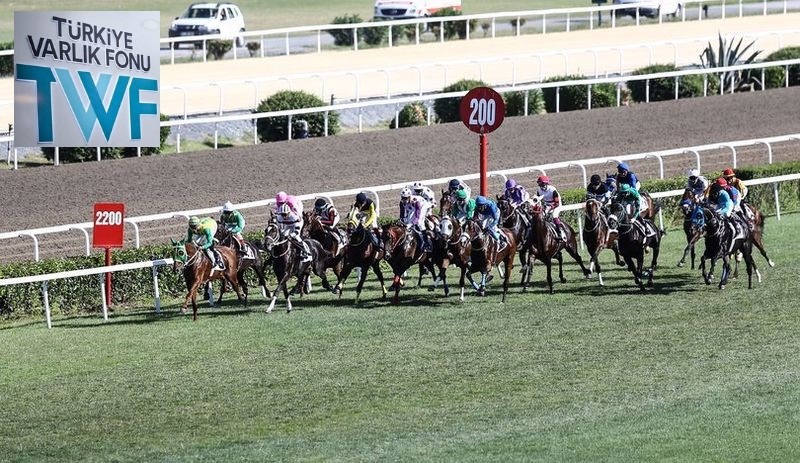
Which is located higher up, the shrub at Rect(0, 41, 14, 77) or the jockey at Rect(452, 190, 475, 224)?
the shrub at Rect(0, 41, 14, 77)

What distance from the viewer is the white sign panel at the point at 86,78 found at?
645 inches

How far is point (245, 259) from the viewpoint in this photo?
18531 mm

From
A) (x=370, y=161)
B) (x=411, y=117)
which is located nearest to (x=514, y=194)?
(x=370, y=161)

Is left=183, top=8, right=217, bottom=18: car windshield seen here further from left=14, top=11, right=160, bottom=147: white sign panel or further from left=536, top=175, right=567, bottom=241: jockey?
left=14, top=11, right=160, bottom=147: white sign panel

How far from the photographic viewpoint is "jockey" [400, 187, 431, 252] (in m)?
18.6

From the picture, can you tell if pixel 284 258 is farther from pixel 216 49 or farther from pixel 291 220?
pixel 216 49

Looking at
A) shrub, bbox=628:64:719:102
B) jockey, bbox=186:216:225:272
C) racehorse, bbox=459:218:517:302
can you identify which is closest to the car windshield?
shrub, bbox=628:64:719:102

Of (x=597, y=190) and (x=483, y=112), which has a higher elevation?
(x=483, y=112)

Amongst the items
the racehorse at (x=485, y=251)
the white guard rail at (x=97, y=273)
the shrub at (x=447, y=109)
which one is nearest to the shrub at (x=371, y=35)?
the shrub at (x=447, y=109)

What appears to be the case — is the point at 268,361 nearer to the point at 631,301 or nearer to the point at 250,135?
the point at 631,301

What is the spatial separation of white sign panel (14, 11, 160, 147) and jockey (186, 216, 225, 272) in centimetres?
115

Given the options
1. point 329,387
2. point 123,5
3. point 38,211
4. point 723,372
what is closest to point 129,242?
point 38,211

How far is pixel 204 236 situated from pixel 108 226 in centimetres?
142

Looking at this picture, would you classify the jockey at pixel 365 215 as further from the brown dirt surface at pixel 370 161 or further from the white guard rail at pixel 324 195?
the brown dirt surface at pixel 370 161
